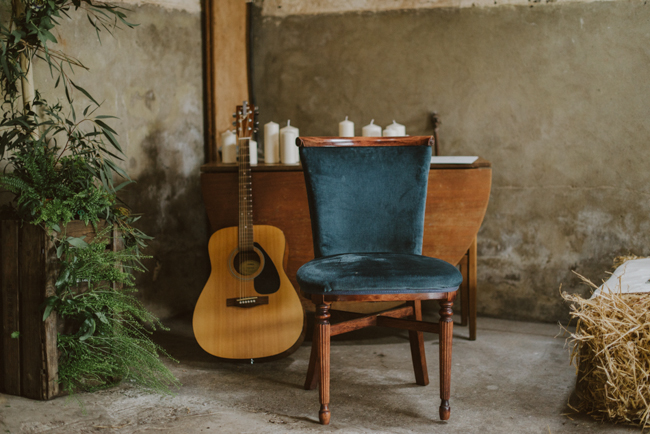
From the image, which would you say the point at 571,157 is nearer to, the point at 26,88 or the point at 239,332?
the point at 239,332

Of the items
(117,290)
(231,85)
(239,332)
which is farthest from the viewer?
(231,85)

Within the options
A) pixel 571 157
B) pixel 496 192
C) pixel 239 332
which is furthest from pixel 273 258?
pixel 571 157

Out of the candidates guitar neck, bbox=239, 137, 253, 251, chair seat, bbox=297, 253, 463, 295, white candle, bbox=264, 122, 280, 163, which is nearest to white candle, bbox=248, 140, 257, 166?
white candle, bbox=264, 122, 280, 163

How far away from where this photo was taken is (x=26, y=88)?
208 centimetres

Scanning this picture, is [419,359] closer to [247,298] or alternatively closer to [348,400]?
[348,400]

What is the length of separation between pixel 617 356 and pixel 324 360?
0.98m

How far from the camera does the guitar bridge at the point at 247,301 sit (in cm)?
247

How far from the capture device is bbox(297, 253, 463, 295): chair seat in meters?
1.79

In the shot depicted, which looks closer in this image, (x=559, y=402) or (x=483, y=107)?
(x=559, y=402)

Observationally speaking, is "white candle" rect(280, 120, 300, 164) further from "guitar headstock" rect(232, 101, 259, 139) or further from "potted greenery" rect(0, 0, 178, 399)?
"potted greenery" rect(0, 0, 178, 399)

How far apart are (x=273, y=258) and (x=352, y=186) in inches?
24.7

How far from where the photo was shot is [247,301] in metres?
2.47

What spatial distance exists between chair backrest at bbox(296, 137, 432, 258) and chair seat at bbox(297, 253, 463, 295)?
0.85 ft

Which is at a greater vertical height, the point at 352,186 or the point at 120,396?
the point at 352,186
